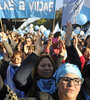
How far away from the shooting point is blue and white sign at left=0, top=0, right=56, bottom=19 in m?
7.23

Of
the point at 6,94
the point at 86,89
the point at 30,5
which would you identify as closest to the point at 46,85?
the point at 86,89

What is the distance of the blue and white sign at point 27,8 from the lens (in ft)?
23.7

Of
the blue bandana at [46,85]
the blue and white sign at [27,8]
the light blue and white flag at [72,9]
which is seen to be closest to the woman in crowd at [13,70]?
the blue bandana at [46,85]

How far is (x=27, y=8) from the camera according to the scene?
24.3 feet

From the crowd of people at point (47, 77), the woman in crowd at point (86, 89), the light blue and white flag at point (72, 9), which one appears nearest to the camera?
the crowd of people at point (47, 77)

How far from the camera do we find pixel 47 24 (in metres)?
46.1

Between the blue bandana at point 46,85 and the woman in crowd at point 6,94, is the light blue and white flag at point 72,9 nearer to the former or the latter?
the blue bandana at point 46,85

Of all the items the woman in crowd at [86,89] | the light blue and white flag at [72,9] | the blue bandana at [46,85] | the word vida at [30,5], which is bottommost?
the blue bandana at [46,85]

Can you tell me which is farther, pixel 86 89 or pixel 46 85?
pixel 46 85

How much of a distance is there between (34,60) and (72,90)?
793 millimetres

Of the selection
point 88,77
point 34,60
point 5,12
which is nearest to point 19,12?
point 5,12

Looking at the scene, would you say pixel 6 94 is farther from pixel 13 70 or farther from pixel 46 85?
pixel 13 70

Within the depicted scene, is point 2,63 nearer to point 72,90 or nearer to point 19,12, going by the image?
point 72,90

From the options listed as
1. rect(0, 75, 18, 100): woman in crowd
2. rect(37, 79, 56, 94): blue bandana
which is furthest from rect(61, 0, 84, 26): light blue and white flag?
rect(0, 75, 18, 100): woman in crowd
